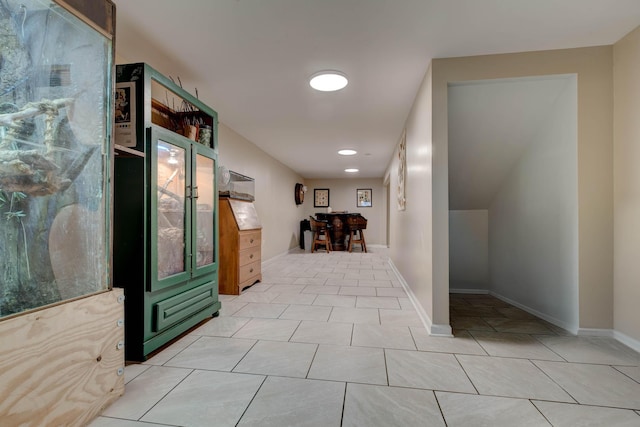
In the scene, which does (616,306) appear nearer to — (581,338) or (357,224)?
(581,338)

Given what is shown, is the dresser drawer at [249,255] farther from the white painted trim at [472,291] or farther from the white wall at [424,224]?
the white painted trim at [472,291]

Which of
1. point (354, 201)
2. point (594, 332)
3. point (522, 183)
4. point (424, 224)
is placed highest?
point (354, 201)

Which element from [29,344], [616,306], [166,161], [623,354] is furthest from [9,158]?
[616,306]

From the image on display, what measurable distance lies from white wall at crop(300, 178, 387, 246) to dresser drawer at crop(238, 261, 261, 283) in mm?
4908

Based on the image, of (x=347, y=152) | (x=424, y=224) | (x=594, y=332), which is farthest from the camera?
(x=347, y=152)

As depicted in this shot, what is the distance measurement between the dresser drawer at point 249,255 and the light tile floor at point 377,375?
788 mm

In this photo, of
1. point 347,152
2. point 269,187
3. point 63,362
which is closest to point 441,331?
point 63,362

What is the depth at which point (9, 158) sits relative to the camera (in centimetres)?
94

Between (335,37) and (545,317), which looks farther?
(545,317)

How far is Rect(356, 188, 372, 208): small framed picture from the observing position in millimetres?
8633

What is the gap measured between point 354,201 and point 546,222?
6406mm

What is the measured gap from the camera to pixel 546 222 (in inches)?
93.6

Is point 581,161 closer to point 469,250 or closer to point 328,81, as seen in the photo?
point 469,250

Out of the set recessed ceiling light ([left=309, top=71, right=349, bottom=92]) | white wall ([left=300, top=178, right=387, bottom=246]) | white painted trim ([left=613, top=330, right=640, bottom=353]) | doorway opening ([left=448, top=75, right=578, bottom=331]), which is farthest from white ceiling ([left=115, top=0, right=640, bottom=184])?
white wall ([left=300, top=178, right=387, bottom=246])
